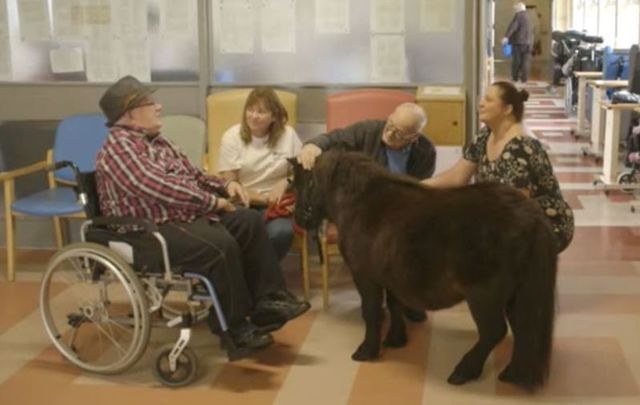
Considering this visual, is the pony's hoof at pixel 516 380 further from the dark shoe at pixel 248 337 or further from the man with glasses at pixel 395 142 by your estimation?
the dark shoe at pixel 248 337

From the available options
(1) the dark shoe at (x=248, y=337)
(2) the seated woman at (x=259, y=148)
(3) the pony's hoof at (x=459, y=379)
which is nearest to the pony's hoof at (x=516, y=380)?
(3) the pony's hoof at (x=459, y=379)

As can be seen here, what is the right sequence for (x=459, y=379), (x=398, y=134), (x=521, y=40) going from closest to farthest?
(x=459, y=379) < (x=398, y=134) < (x=521, y=40)

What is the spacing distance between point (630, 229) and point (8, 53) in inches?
142

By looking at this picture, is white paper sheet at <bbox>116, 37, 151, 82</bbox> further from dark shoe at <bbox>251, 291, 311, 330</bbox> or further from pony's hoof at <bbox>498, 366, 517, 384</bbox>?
pony's hoof at <bbox>498, 366, 517, 384</bbox>

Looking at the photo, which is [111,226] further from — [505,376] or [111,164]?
[505,376]

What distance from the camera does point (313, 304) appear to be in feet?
13.5

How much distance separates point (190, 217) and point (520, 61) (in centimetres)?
1232

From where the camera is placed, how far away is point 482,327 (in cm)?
306

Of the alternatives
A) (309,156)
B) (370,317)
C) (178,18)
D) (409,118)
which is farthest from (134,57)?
(370,317)

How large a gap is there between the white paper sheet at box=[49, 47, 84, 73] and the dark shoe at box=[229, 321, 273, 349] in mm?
2239

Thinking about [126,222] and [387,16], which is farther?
[387,16]

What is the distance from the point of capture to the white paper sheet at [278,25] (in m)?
4.69

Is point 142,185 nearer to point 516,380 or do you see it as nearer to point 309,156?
point 309,156

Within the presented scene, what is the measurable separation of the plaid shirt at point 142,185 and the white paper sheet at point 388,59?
1.60 meters
